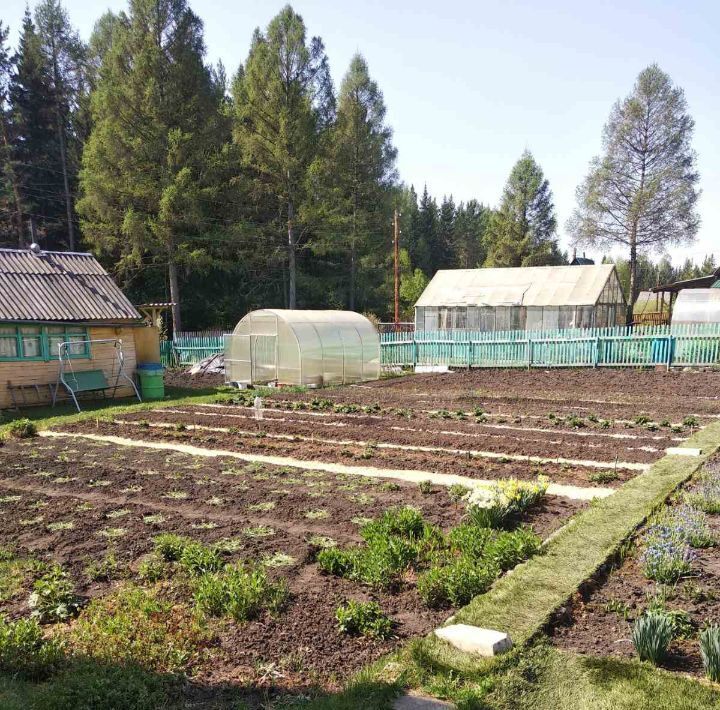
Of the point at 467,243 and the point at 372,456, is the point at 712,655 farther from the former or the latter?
the point at 467,243

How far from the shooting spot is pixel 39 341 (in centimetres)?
1526

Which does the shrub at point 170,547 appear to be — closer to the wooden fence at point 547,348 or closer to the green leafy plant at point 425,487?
the green leafy plant at point 425,487

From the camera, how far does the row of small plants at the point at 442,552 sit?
14.1ft

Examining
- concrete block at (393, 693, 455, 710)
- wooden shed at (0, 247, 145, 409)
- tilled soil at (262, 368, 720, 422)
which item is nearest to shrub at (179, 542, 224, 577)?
concrete block at (393, 693, 455, 710)

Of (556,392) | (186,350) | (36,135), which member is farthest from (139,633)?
(36,135)

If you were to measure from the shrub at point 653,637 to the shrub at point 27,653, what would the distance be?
11.5ft

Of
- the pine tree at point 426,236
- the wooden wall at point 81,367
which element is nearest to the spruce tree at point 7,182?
the wooden wall at point 81,367

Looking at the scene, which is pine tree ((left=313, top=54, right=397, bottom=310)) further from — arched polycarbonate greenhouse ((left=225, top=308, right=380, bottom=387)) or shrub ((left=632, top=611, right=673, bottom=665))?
shrub ((left=632, top=611, right=673, bottom=665))

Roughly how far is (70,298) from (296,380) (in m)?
6.96

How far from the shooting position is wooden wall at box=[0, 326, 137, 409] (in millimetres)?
14617

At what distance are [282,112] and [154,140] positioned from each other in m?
7.77

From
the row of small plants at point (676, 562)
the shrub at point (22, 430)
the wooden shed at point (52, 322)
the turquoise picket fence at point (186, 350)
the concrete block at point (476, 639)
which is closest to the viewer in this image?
the row of small plants at point (676, 562)

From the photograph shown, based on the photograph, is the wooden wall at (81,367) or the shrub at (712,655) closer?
the shrub at (712,655)

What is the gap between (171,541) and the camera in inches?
208
